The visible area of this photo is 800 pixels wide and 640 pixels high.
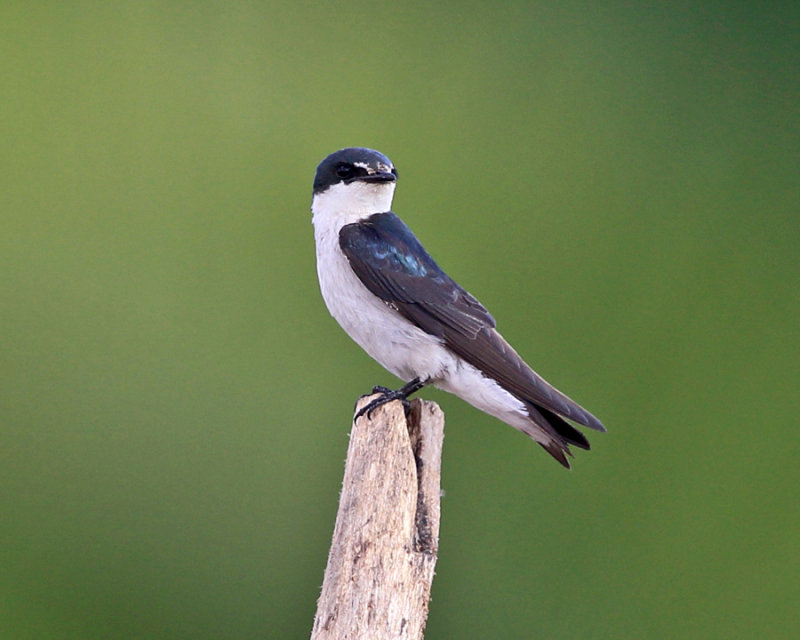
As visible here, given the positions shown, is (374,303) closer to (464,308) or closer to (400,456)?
(464,308)

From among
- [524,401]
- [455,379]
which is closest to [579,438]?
[524,401]

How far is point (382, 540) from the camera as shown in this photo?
1551mm

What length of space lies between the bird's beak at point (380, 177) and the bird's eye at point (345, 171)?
4 cm

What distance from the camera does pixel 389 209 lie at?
2309mm

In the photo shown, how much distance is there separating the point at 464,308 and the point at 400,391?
10.1 inches

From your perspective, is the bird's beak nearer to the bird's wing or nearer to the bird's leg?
the bird's wing

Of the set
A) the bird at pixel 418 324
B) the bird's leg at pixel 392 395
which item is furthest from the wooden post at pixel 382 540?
the bird at pixel 418 324

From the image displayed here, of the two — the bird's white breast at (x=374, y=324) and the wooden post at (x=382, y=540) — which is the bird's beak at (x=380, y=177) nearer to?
the bird's white breast at (x=374, y=324)

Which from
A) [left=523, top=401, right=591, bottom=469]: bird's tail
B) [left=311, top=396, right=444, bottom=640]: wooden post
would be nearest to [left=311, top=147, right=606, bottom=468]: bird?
[left=523, top=401, right=591, bottom=469]: bird's tail

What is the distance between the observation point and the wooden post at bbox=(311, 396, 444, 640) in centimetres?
149

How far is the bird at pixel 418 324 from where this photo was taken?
6.54 feet

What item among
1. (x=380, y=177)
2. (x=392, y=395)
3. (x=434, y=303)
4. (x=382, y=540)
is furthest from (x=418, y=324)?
(x=382, y=540)

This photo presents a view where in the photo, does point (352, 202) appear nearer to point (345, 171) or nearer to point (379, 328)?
point (345, 171)

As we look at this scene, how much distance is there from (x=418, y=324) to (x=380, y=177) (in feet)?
1.18
